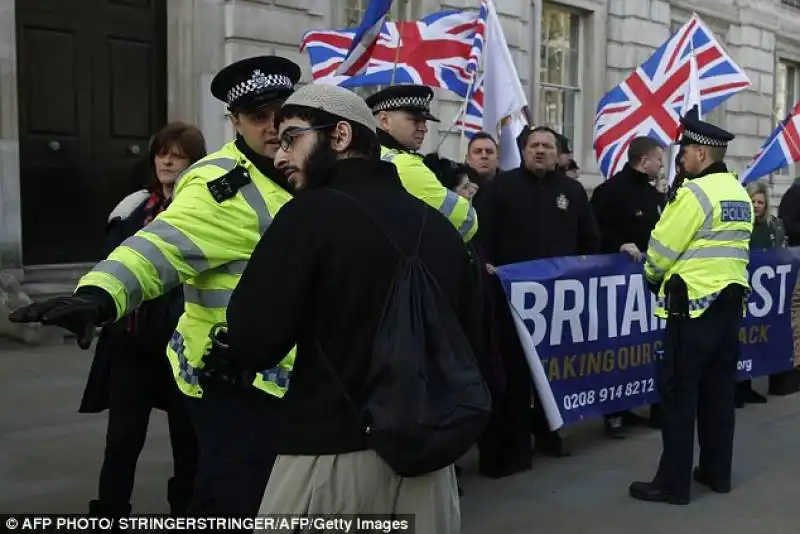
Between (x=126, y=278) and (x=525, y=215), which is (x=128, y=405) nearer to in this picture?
(x=126, y=278)

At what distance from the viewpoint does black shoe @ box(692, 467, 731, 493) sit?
17.5 ft

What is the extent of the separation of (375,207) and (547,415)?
360 centimetres

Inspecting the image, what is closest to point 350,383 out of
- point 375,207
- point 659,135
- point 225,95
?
point 375,207

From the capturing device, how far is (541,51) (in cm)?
1568

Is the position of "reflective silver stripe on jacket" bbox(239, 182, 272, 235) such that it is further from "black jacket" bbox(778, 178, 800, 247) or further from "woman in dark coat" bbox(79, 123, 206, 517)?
"black jacket" bbox(778, 178, 800, 247)

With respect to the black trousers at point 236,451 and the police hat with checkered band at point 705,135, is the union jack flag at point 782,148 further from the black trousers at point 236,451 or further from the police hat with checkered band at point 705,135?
the black trousers at point 236,451

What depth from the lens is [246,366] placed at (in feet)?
7.74

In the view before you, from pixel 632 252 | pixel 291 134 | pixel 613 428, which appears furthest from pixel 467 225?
pixel 613 428

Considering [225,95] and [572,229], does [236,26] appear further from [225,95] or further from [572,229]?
[225,95]

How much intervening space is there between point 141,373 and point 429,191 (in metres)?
1.41

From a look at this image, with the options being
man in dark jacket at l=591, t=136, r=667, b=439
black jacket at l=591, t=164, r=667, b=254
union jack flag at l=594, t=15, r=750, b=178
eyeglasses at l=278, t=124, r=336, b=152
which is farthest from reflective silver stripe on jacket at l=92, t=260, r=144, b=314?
union jack flag at l=594, t=15, r=750, b=178

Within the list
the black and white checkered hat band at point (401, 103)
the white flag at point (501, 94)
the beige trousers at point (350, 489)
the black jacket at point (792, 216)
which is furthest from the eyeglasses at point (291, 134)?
the black jacket at point (792, 216)

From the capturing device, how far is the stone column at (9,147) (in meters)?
8.88

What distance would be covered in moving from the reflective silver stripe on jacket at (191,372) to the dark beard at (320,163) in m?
0.62
